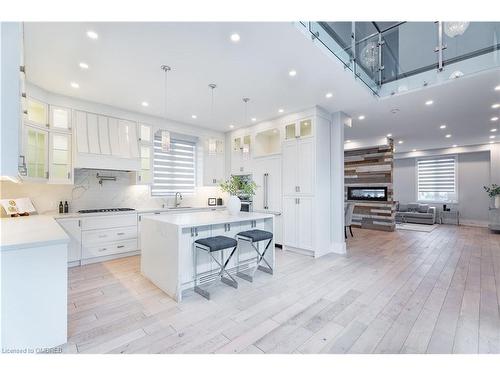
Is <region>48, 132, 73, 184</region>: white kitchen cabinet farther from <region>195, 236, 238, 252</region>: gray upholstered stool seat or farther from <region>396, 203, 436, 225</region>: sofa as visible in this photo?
<region>396, 203, 436, 225</region>: sofa

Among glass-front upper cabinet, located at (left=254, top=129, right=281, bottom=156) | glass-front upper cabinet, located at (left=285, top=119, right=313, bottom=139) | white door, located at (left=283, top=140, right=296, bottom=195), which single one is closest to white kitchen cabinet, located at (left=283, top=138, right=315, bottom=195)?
white door, located at (left=283, top=140, right=296, bottom=195)

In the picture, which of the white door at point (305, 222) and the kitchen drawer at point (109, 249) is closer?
the kitchen drawer at point (109, 249)

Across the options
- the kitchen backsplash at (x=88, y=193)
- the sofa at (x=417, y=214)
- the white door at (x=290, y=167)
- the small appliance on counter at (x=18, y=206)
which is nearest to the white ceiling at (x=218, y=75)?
the white door at (x=290, y=167)

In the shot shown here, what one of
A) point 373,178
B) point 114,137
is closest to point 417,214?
point 373,178

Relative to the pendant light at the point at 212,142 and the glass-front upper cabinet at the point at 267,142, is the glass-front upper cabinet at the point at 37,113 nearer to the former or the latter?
the pendant light at the point at 212,142

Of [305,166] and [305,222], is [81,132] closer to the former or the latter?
[305,166]

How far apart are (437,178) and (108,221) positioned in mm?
11002

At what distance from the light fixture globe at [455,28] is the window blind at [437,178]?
7179 millimetres

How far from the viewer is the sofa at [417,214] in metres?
8.41

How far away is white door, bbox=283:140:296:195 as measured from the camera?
4605 mm

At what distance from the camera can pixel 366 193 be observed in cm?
761

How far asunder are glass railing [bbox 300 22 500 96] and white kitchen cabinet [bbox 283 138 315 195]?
1439mm

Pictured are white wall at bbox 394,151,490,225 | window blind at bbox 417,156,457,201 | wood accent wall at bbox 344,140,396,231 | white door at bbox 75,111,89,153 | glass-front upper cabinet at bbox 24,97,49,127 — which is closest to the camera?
glass-front upper cabinet at bbox 24,97,49,127
